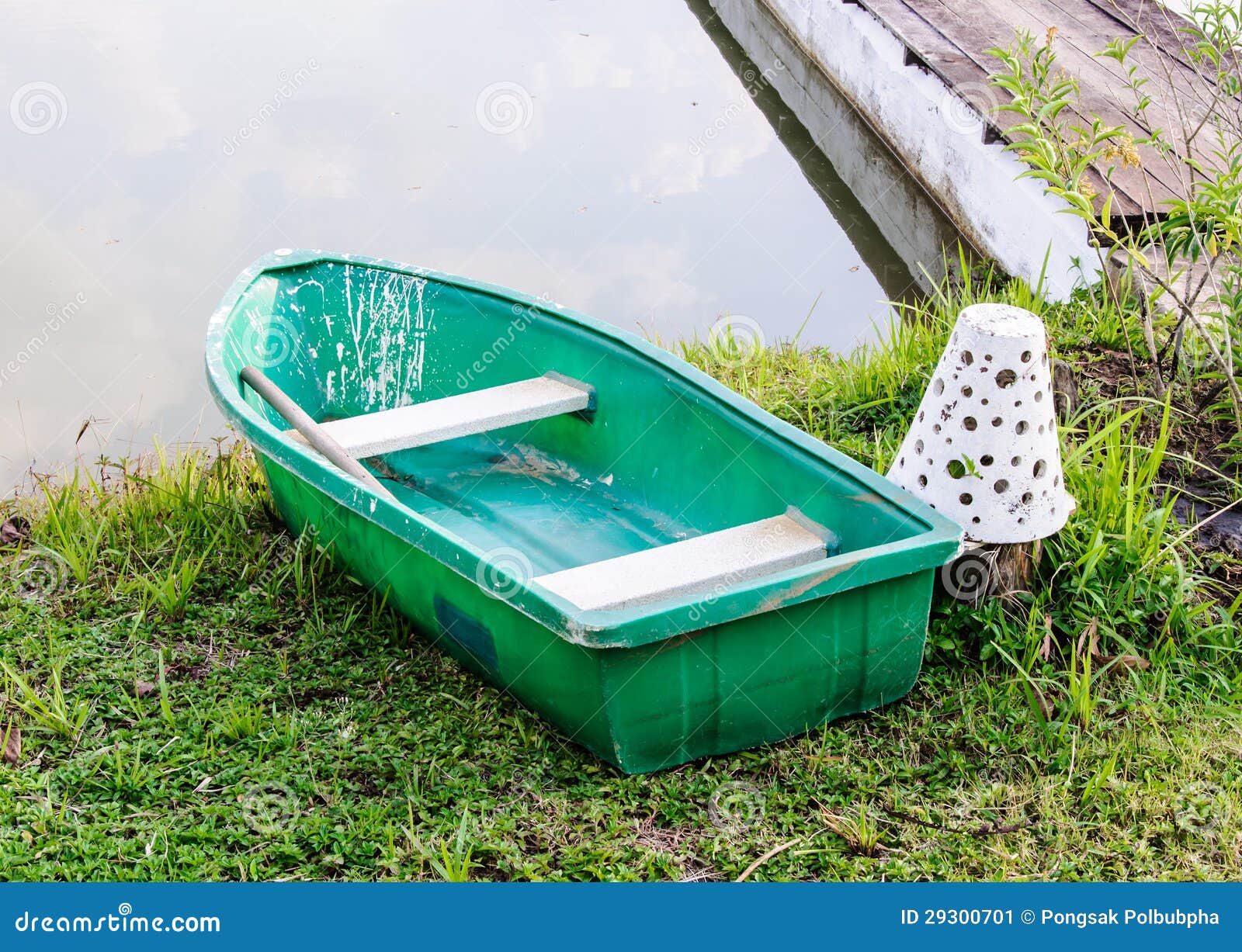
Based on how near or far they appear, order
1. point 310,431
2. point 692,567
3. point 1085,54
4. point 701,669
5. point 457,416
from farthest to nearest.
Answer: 1. point 1085,54
2. point 457,416
3. point 310,431
4. point 692,567
5. point 701,669

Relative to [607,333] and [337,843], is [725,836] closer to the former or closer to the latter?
[337,843]

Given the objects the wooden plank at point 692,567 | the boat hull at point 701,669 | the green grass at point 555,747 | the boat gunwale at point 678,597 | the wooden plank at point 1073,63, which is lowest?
the green grass at point 555,747

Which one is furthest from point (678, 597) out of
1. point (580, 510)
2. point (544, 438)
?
point (544, 438)

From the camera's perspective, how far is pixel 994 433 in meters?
2.69

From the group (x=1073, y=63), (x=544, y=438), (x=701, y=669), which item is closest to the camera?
(x=701, y=669)

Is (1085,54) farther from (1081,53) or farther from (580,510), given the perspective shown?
(580,510)

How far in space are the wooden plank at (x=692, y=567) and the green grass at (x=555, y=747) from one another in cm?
35

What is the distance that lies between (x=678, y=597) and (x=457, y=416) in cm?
119

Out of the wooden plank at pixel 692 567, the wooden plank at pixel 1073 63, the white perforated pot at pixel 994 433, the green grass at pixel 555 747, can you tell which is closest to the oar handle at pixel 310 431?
the green grass at pixel 555 747

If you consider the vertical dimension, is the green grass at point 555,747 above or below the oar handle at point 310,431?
below

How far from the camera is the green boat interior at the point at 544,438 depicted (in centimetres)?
276

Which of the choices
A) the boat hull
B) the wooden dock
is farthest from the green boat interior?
Result: the wooden dock

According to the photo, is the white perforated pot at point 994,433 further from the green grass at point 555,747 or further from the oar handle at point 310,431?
the oar handle at point 310,431

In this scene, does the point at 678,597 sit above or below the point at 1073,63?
below
